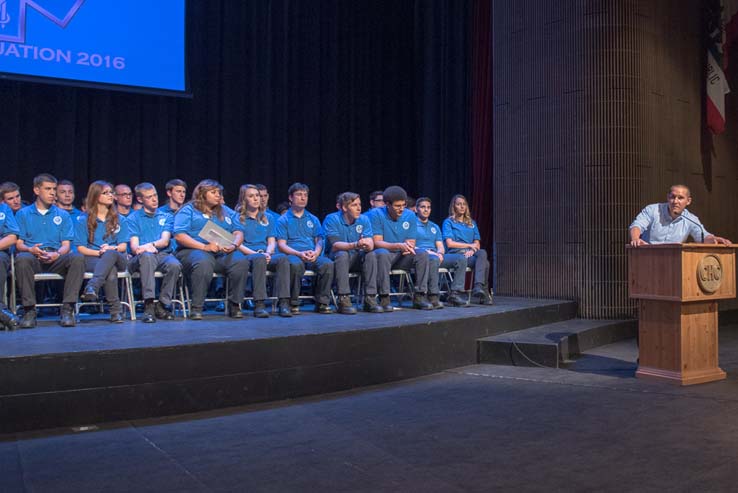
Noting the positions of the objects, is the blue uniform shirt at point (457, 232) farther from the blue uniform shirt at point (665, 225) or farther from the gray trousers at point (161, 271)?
the gray trousers at point (161, 271)

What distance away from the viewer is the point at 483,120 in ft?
29.6

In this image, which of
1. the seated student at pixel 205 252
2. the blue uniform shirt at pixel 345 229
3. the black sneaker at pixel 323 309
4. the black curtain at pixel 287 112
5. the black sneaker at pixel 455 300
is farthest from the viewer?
the black curtain at pixel 287 112

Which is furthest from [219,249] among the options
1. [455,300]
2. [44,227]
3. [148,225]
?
[455,300]

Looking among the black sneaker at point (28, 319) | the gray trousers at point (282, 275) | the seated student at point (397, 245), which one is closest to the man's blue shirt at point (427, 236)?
the seated student at point (397, 245)

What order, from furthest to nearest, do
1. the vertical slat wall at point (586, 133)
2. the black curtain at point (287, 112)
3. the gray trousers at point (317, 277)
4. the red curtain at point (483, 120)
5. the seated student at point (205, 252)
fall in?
the red curtain at point (483, 120) → the black curtain at point (287, 112) → the vertical slat wall at point (586, 133) → the gray trousers at point (317, 277) → the seated student at point (205, 252)

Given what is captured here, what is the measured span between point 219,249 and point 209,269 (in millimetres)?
184

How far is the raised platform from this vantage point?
3225 mm

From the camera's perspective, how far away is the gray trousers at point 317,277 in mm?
5234

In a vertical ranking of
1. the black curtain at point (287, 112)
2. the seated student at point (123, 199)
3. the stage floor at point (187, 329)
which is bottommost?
the stage floor at point (187, 329)

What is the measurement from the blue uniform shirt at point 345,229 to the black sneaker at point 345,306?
0.54 metres

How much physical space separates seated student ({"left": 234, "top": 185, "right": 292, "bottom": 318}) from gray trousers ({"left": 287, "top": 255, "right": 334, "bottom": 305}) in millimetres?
94

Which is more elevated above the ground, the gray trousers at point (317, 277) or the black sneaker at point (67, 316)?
the gray trousers at point (317, 277)

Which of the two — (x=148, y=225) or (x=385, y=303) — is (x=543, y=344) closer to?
(x=385, y=303)

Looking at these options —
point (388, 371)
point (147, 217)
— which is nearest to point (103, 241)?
point (147, 217)
